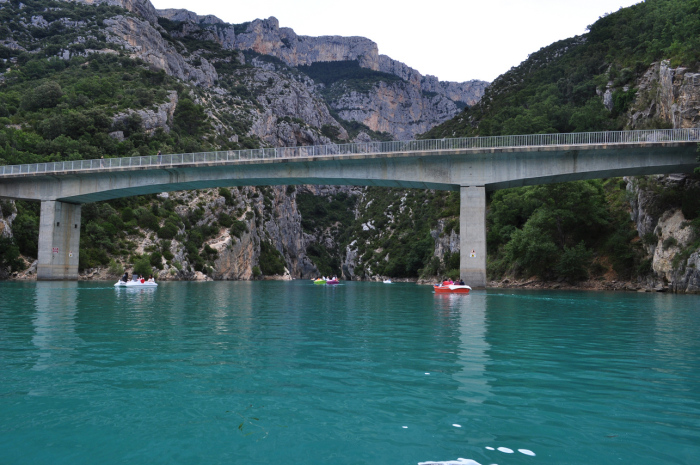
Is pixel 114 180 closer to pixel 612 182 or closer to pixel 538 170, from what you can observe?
pixel 538 170

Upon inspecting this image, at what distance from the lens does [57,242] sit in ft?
176

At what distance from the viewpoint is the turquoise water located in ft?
16.9

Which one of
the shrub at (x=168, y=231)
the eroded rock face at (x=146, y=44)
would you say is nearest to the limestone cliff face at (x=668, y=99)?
the shrub at (x=168, y=231)

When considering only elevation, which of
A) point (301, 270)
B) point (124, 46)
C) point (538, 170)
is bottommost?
point (301, 270)

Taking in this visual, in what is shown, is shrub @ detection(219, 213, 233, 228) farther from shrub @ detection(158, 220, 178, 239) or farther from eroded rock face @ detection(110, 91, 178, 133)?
eroded rock face @ detection(110, 91, 178, 133)

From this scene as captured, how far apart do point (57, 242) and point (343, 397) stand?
56.6m

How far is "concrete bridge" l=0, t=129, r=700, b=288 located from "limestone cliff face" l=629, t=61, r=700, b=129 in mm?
3810

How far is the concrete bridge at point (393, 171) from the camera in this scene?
127 ft

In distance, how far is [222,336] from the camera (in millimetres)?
13367

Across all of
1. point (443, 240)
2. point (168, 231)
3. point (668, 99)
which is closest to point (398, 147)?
point (668, 99)

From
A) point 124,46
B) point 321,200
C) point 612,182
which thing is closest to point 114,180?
point 612,182

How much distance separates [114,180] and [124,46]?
75.8m

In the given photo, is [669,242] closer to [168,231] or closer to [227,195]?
[168,231]

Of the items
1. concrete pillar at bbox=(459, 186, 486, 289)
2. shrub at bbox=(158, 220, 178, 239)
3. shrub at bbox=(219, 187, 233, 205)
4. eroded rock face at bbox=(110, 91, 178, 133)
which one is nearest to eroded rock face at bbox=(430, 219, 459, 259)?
concrete pillar at bbox=(459, 186, 486, 289)
